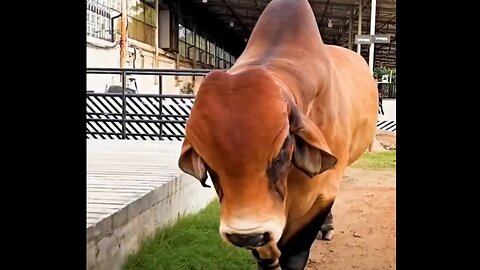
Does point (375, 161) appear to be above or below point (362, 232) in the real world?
above

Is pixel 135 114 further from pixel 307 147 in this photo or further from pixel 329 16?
pixel 307 147

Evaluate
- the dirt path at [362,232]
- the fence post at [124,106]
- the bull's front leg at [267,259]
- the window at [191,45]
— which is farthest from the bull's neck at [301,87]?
the window at [191,45]

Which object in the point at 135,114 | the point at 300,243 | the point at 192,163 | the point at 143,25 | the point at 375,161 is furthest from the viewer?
the point at 143,25

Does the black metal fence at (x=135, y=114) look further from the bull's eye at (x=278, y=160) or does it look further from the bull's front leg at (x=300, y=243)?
the bull's eye at (x=278, y=160)

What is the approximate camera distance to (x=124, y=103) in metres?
3.90

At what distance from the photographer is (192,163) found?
1.10 meters

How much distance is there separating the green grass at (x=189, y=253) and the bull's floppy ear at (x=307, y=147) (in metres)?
0.76

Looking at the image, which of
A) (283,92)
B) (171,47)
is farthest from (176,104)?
(171,47)

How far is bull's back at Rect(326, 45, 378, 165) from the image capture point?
6.11 feet

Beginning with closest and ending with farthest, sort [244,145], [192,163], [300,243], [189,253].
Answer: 1. [244,145]
2. [192,163]
3. [300,243]
4. [189,253]

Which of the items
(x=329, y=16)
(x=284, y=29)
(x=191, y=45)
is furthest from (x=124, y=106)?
(x=191, y=45)

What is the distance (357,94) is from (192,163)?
3.50 feet
